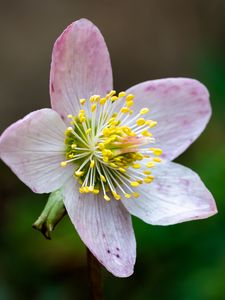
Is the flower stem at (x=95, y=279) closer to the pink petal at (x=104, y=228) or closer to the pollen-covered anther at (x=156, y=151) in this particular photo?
the pink petal at (x=104, y=228)

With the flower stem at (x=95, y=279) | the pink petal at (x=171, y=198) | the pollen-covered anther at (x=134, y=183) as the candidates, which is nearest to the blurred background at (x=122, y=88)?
the pink petal at (x=171, y=198)

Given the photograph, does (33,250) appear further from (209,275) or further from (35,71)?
(35,71)

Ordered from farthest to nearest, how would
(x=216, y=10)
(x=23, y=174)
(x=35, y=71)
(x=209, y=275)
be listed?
1. (x=216, y=10)
2. (x=35, y=71)
3. (x=209, y=275)
4. (x=23, y=174)

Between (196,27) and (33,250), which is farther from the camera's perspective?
(196,27)

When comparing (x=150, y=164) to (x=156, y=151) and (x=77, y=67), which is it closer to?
(x=156, y=151)

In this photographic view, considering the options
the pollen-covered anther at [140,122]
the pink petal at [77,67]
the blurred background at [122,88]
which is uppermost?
the pink petal at [77,67]

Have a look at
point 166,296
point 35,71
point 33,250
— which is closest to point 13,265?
point 33,250

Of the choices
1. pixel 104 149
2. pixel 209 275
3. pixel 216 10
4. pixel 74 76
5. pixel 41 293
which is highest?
pixel 74 76

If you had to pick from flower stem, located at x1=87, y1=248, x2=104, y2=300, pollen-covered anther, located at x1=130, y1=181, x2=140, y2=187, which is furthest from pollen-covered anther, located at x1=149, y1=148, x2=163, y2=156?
flower stem, located at x1=87, y1=248, x2=104, y2=300
